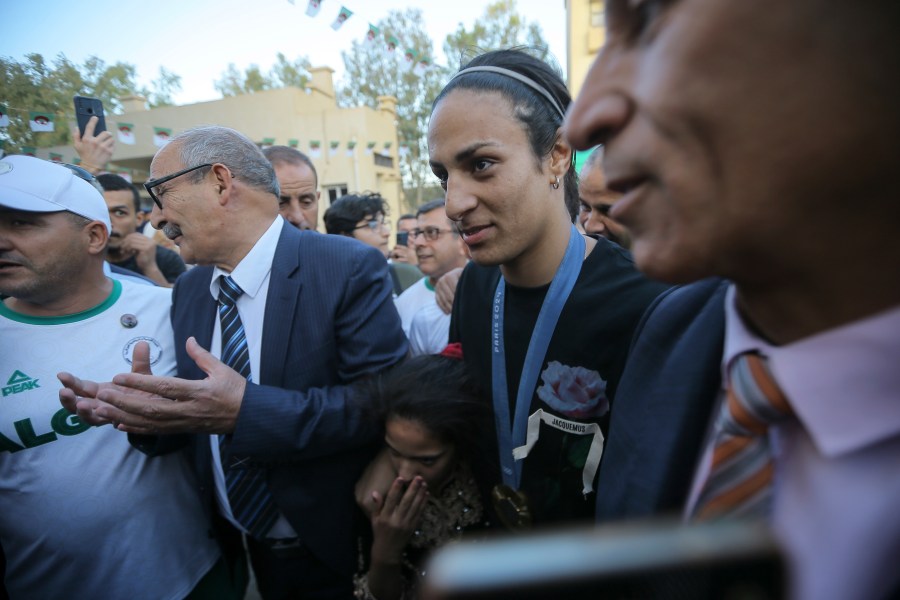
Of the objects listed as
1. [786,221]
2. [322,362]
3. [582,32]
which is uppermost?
[582,32]

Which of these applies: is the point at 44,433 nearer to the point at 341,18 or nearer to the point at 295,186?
the point at 295,186

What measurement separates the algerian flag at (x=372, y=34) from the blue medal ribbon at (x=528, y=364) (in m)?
8.76

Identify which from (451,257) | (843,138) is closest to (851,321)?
(843,138)

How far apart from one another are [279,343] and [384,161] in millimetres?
23363

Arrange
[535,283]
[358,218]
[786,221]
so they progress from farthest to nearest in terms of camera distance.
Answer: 1. [358,218]
2. [535,283]
3. [786,221]

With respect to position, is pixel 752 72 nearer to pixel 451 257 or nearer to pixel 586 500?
pixel 586 500

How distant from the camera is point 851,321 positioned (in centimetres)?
66

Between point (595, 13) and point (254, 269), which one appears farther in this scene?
point (595, 13)

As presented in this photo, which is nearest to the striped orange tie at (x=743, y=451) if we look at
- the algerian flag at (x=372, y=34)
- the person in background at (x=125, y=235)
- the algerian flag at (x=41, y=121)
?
the person in background at (x=125, y=235)

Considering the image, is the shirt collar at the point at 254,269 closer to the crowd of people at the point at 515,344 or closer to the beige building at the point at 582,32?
the crowd of people at the point at 515,344

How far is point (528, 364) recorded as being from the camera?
5.36 feet

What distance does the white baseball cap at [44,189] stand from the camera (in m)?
2.02

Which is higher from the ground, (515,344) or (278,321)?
(278,321)

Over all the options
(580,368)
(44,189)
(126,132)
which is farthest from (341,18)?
(580,368)
